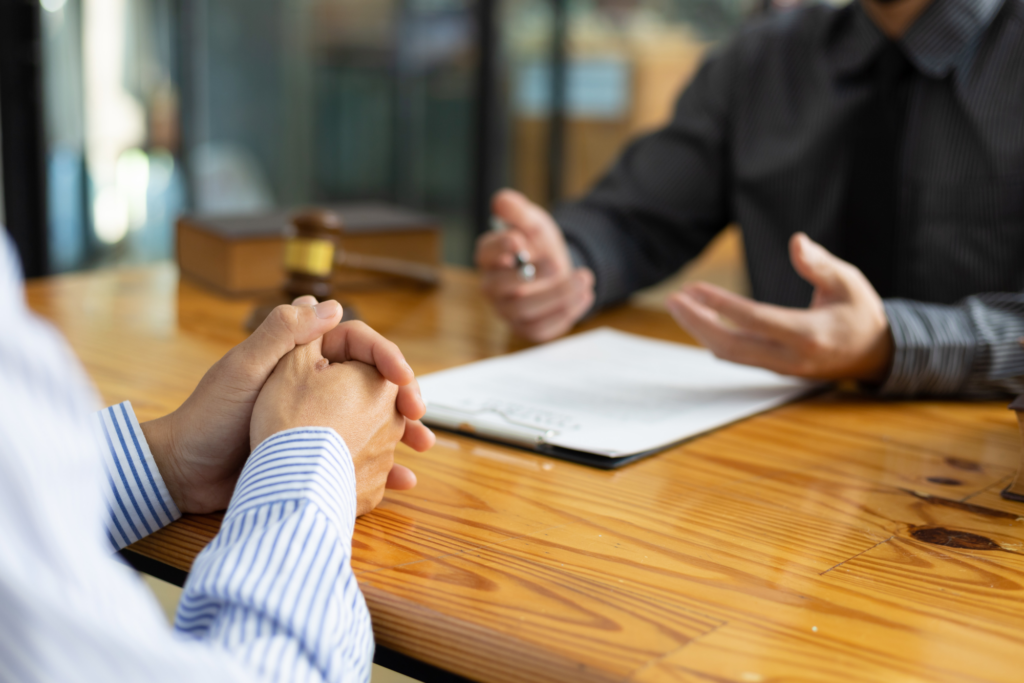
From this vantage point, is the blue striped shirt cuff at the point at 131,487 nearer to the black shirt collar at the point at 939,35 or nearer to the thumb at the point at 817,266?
the thumb at the point at 817,266

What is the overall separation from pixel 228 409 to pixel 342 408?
77 mm

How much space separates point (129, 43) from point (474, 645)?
2.58 metres

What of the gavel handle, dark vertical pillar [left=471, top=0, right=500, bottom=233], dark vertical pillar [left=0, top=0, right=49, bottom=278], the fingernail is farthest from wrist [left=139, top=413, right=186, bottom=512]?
dark vertical pillar [left=471, top=0, right=500, bottom=233]

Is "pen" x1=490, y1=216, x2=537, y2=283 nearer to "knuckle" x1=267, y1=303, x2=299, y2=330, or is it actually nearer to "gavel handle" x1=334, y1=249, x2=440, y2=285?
"gavel handle" x1=334, y1=249, x2=440, y2=285

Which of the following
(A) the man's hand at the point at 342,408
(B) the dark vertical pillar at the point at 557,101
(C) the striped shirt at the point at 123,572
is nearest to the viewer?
(C) the striped shirt at the point at 123,572

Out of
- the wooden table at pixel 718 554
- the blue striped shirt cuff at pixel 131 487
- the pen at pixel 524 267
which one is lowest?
the wooden table at pixel 718 554

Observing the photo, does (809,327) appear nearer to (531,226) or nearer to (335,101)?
(531,226)

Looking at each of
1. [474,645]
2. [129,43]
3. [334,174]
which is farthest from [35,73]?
[474,645]

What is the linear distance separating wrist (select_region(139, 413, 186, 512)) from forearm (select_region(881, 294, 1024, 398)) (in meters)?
0.68

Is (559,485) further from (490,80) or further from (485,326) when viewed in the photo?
(490,80)

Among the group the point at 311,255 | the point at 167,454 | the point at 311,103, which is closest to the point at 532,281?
the point at 311,255

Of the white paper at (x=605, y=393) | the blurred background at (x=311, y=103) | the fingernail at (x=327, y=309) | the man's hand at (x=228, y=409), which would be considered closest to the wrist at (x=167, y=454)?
the man's hand at (x=228, y=409)

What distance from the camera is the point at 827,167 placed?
4.51 ft

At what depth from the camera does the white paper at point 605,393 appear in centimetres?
80
